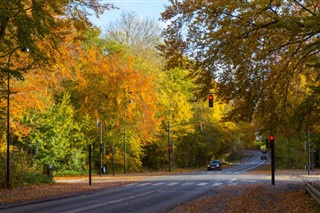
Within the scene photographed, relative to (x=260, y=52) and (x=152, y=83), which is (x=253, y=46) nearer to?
(x=260, y=52)

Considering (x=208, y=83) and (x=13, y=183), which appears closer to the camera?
(x=208, y=83)

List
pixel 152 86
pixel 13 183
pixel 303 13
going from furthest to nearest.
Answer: pixel 152 86 → pixel 13 183 → pixel 303 13

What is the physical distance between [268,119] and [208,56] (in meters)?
4.71

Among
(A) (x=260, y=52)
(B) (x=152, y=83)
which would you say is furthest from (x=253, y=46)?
(B) (x=152, y=83)

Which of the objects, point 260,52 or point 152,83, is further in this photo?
point 152,83

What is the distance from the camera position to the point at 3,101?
24922mm

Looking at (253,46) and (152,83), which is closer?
(253,46)

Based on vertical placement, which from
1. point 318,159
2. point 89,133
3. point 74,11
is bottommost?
point 318,159

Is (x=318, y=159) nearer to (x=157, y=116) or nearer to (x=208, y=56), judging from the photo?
(x=157, y=116)

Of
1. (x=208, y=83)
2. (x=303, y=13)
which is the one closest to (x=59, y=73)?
(x=208, y=83)

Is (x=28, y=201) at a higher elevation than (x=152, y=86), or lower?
lower

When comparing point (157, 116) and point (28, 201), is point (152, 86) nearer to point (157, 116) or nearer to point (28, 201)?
point (157, 116)

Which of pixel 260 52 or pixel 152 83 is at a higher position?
pixel 152 83

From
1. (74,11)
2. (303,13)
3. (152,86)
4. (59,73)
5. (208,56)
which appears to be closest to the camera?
(303,13)
